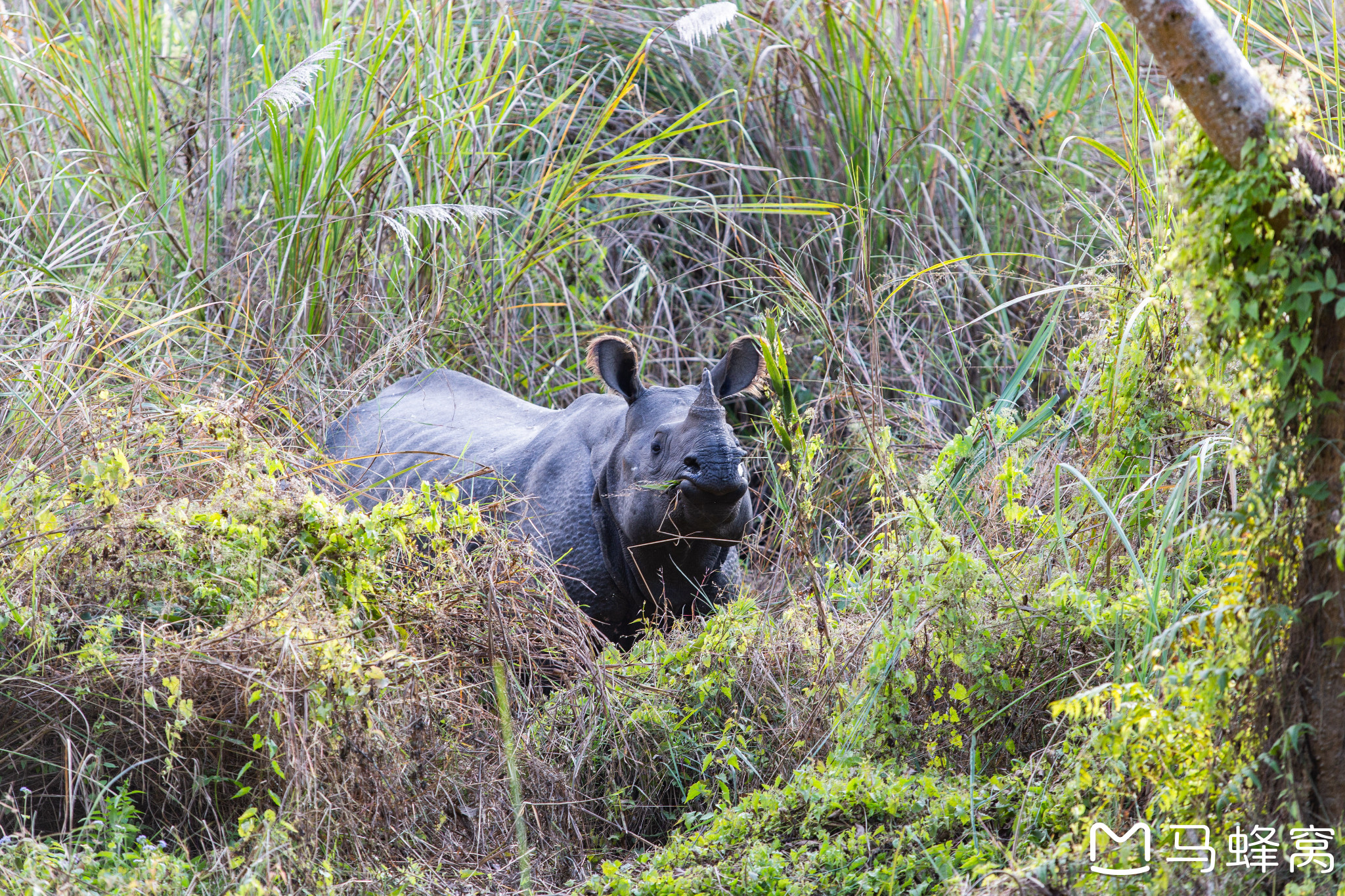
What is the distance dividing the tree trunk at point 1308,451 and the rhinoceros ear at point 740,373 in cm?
239

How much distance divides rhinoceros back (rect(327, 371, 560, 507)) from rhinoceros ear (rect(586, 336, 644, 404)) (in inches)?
18.7

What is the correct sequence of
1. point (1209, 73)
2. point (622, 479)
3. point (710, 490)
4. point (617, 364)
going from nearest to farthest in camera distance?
point (1209, 73) → point (710, 490) → point (622, 479) → point (617, 364)

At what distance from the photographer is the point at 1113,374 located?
142 inches

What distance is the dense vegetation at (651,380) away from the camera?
2615 mm

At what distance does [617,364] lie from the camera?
4.62m

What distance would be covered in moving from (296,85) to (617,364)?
5.64 feet

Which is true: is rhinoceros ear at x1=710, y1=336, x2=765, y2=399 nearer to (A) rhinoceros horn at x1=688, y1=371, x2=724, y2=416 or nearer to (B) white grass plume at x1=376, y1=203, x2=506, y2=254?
(A) rhinoceros horn at x1=688, y1=371, x2=724, y2=416

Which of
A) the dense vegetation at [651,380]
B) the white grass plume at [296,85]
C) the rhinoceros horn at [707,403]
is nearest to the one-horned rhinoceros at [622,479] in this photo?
the rhinoceros horn at [707,403]

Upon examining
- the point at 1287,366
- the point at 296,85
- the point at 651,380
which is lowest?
the point at 651,380

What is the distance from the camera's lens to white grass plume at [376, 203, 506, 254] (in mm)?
5188

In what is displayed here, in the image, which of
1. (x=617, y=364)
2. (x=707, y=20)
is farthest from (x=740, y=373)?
(x=707, y=20)

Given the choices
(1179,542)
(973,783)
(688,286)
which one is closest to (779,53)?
(688,286)

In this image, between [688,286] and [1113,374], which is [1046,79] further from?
[1113,374]

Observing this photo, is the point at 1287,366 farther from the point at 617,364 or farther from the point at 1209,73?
the point at 617,364
